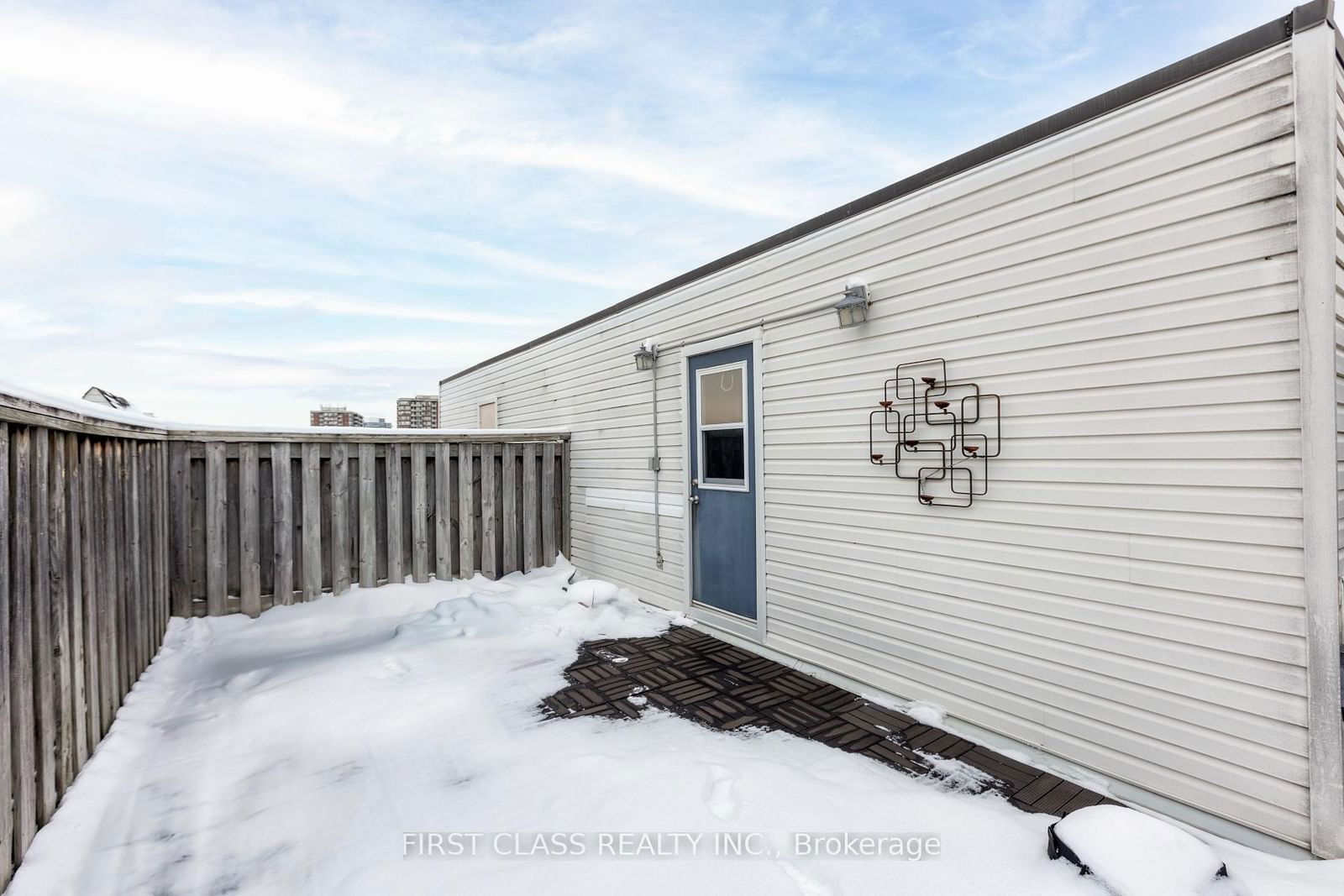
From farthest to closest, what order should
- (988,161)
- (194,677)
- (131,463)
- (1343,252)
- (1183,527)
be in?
1. (194,677)
2. (131,463)
3. (988,161)
4. (1183,527)
5. (1343,252)

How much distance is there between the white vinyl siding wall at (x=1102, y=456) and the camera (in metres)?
1.91

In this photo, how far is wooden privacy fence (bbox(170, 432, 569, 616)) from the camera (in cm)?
454

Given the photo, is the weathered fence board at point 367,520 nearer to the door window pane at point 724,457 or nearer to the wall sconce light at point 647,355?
the wall sconce light at point 647,355

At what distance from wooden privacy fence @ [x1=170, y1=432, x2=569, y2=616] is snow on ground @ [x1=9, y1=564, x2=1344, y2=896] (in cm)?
139

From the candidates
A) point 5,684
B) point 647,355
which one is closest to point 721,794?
point 5,684

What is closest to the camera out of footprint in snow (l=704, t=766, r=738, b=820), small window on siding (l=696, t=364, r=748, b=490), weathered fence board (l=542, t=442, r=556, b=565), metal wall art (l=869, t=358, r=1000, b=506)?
footprint in snow (l=704, t=766, r=738, b=820)

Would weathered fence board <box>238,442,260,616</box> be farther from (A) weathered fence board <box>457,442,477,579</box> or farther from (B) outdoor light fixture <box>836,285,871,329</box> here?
(B) outdoor light fixture <box>836,285,871,329</box>

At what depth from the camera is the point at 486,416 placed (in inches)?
360

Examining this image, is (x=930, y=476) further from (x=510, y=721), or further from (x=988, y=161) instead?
(x=510, y=721)

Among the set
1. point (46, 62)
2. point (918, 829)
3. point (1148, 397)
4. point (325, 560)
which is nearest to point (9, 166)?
point (46, 62)

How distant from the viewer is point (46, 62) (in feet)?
11.4

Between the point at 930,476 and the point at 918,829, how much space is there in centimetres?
162

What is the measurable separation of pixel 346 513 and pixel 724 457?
136 inches

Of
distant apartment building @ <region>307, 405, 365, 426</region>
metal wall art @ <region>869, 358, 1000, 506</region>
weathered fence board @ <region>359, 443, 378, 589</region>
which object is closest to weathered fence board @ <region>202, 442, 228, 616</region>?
weathered fence board @ <region>359, 443, 378, 589</region>
